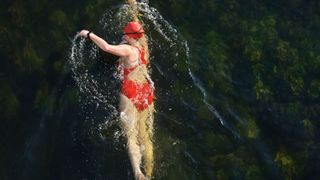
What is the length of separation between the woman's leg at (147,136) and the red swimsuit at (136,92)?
169 mm

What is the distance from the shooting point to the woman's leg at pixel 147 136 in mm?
8727

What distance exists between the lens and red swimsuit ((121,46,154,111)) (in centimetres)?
881

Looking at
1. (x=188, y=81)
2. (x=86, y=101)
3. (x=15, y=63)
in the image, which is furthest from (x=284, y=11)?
(x=15, y=63)

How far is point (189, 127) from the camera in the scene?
9.30 metres

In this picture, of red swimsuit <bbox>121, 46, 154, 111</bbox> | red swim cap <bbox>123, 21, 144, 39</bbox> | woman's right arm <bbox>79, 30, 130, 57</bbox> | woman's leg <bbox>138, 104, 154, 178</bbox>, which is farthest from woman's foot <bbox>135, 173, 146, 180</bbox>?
red swim cap <bbox>123, 21, 144, 39</bbox>

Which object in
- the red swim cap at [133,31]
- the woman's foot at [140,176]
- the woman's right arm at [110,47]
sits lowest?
the woman's foot at [140,176]

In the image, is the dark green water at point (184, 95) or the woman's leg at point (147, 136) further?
the dark green water at point (184, 95)

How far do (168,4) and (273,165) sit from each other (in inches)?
160

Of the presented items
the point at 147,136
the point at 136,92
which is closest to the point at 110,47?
the point at 136,92

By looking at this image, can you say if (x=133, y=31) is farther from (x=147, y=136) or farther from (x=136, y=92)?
(x=147, y=136)

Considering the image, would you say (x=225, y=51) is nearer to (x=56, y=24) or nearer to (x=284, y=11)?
(x=284, y=11)

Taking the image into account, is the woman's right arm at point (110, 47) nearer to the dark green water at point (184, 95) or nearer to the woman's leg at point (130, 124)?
the woman's leg at point (130, 124)

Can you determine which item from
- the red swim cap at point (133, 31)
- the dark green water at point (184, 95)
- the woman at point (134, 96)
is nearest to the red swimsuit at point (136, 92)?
the woman at point (134, 96)

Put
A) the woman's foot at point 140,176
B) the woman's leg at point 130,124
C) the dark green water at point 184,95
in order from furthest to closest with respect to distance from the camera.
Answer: the dark green water at point 184,95, the woman's leg at point 130,124, the woman's foot at point 140,176
